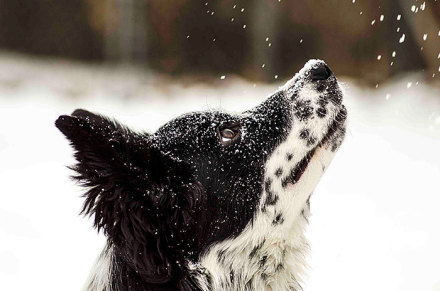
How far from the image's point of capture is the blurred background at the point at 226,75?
7551mm

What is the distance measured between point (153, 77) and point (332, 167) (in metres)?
3.37

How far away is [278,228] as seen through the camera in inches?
124

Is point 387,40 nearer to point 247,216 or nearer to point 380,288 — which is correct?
point 380,288

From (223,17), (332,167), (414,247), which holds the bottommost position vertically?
(414,247)

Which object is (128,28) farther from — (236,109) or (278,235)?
(278,235)

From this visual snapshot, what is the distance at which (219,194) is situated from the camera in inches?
123

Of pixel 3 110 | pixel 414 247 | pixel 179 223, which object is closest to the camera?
pixel 179 223

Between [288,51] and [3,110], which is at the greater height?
[288,51]

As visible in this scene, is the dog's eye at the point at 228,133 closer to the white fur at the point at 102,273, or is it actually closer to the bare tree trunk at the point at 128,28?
the white fur at the point at 102,273

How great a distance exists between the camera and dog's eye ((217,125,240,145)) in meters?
3.18

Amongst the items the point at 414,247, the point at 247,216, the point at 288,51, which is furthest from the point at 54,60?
the point at 247,216

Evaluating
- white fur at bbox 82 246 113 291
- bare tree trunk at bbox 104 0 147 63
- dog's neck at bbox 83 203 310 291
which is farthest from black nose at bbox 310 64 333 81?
bare tree trunk at bbox 104 0 147 63

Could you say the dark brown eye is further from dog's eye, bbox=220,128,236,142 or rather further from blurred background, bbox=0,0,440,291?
blurred background, bbox=0,0,440,291

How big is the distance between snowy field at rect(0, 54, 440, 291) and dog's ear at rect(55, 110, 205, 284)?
3.78 feet
